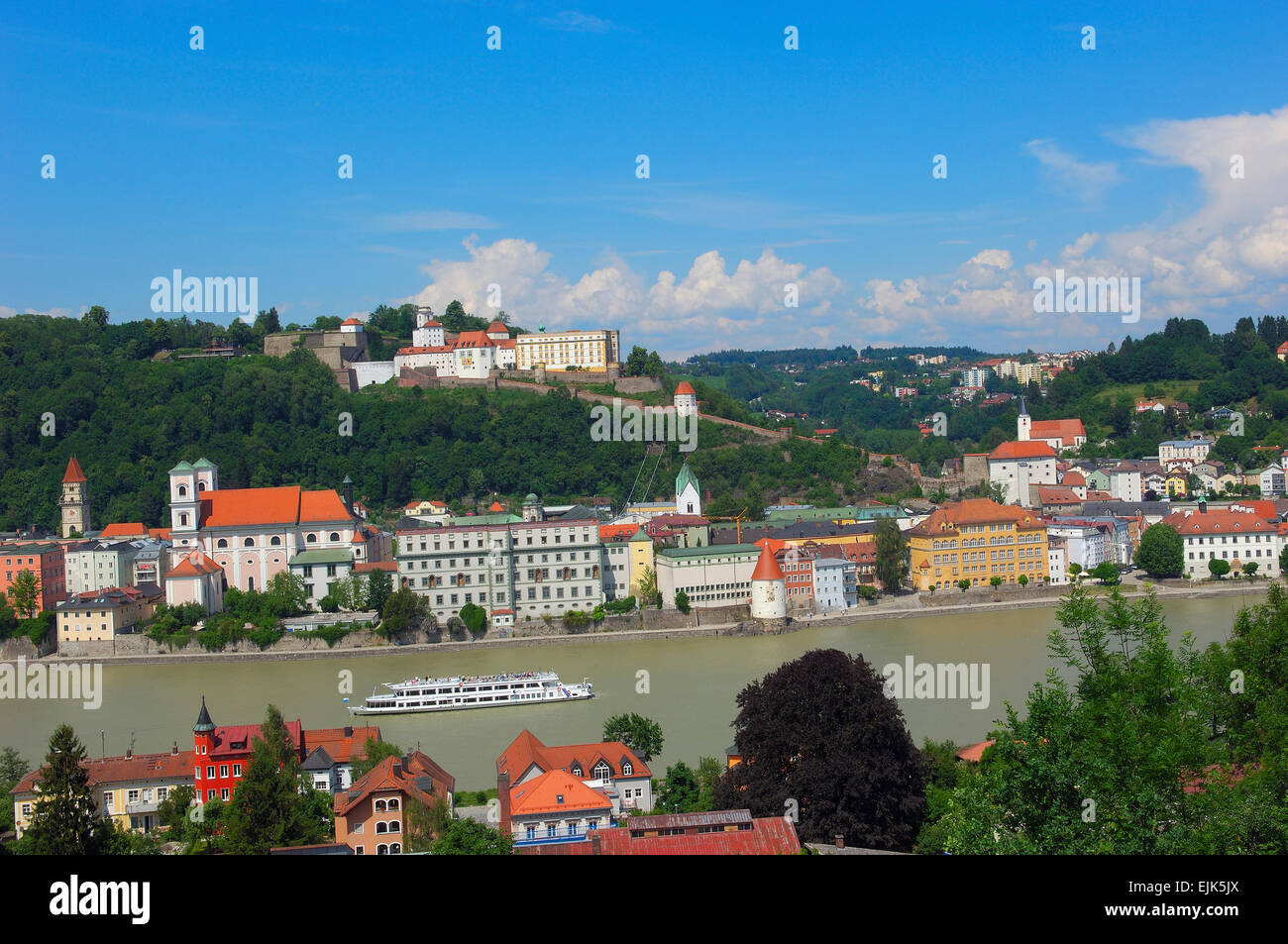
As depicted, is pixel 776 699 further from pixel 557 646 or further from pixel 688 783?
pixel 557 646

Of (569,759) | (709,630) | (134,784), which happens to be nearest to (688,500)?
(709,630)

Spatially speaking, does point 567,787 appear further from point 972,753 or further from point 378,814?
point 972,753

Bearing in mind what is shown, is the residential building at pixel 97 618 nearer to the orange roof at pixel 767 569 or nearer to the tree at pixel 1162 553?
the orange roof at pixel 767 569

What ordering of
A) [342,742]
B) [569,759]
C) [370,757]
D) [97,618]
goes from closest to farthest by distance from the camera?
[569,759] < [370,757] < [342,742] < [97,618]

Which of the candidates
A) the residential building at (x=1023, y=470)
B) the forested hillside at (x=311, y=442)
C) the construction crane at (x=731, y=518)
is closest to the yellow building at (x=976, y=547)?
the construction crane at (x=731, y=518)

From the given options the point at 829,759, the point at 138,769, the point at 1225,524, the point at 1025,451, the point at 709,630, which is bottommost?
the point at 709,630

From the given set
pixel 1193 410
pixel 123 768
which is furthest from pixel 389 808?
pixel 1193 410
